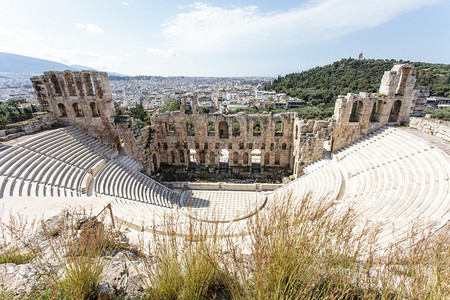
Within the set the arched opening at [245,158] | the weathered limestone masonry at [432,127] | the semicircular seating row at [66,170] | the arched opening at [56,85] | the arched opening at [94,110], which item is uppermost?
the arched opening at [56,85]

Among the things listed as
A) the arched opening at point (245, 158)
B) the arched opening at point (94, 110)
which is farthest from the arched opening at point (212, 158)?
the arched opening at point (94, 110)

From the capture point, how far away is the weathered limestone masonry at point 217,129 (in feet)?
60.6

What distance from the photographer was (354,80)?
71.0 m

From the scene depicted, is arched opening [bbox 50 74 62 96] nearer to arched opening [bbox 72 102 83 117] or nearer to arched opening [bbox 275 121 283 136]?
arched opening [bbox 72 102 83 117]

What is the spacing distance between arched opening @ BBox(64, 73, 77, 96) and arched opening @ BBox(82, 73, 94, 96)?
3.78ft

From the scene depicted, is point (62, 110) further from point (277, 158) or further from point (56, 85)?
point (277, 158)

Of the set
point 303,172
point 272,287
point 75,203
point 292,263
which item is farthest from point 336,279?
point 303,172

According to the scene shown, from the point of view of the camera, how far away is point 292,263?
3939mm

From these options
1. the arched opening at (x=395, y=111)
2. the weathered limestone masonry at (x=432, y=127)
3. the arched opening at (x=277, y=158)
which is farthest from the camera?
the arched opening at (x=277, y=158)

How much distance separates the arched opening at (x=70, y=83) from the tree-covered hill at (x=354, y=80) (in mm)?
65640

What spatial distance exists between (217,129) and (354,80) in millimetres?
69156

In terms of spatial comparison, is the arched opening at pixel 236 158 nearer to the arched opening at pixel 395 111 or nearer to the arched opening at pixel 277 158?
the arched opening at pixel 277 158

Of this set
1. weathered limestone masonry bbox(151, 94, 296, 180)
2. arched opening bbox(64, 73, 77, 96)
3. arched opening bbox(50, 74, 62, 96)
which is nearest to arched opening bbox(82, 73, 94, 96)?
arched opening bbox(64, 73, 77, 96)

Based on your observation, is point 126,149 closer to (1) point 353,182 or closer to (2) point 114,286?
(2) point 114,286
